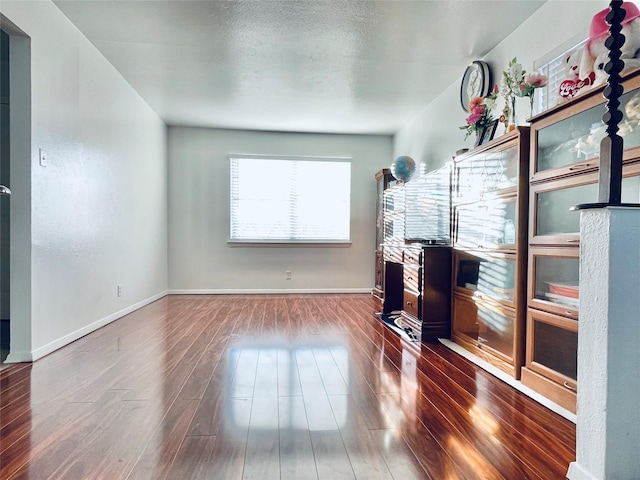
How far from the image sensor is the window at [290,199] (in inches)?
212

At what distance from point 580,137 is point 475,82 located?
5.60ft

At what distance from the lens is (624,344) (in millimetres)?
1151

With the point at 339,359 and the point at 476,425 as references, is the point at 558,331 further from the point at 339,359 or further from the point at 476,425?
the point at 339,359

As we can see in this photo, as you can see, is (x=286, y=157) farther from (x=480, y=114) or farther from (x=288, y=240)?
(x=480, y=114)

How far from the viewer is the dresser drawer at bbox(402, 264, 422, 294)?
308 cm

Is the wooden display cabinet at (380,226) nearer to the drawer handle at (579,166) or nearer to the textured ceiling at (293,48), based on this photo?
the textured ceiling at (293,48)

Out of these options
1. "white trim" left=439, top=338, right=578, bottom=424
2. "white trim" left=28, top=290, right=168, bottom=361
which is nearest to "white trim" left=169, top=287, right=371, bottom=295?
"white trim" left=28, top=290, right=168, bottom=361

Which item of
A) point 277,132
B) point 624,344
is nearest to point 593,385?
point 624,344

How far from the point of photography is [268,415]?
164 centimetres

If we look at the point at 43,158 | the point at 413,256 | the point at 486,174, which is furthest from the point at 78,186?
the point at 486,174

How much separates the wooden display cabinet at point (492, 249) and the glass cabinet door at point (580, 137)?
5.9 inches

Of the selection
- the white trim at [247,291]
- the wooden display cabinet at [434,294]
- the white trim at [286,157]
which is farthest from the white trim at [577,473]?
the white trim at [286,157]

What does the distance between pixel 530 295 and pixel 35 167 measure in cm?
317

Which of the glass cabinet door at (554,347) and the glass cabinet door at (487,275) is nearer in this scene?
the glass cabinet door at (554,347)
